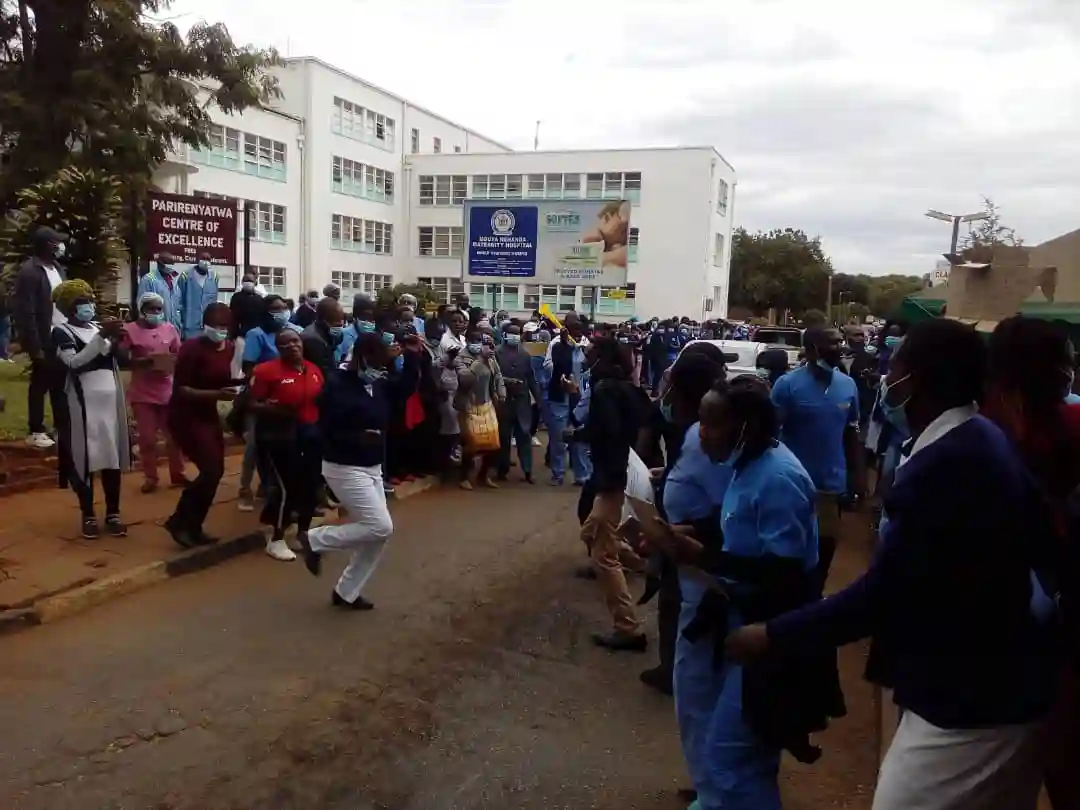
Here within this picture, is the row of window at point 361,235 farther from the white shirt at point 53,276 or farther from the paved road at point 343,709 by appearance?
the paved road at point 343,709

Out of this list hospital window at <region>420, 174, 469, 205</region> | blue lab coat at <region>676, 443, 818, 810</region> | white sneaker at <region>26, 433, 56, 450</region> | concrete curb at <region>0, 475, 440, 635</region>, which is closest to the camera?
blue lab coat at <region>676, 443, 818, 810</region>

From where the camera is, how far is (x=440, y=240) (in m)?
54.2

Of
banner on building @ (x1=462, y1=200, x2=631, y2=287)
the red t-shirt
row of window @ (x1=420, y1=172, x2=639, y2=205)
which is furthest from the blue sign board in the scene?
the red t-shirt

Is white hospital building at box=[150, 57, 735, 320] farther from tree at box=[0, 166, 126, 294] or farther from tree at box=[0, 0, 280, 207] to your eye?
tree at box=[0, 166, 126, 294]

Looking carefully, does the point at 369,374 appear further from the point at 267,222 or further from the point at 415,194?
the point at 415,194

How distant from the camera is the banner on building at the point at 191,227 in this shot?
14.4m

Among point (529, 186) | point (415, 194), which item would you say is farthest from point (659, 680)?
point (415, 194)

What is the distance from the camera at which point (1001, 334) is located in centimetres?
307

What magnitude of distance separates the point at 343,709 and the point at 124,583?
2.44 metres

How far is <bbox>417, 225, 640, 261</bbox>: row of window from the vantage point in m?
53.4

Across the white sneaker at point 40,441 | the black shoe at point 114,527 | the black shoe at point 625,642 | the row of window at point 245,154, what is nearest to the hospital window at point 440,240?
the row of window at point 245,154

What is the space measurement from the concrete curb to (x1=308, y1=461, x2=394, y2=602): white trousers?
4.34 feet

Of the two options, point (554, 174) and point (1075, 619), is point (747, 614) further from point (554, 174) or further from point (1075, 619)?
point (554, 174)

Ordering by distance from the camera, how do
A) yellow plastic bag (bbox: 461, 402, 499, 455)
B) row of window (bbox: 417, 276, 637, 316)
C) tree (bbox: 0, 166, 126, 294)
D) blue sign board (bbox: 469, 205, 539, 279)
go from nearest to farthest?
yellow plastic bag (bbox: 461, 402, 499, 455) → tree (bbox: 0, 166, 126, 294) → blue sign board (bbox: 469, 205, 539, 279) → row of window (bbox: 417, 276, 637, 316)
